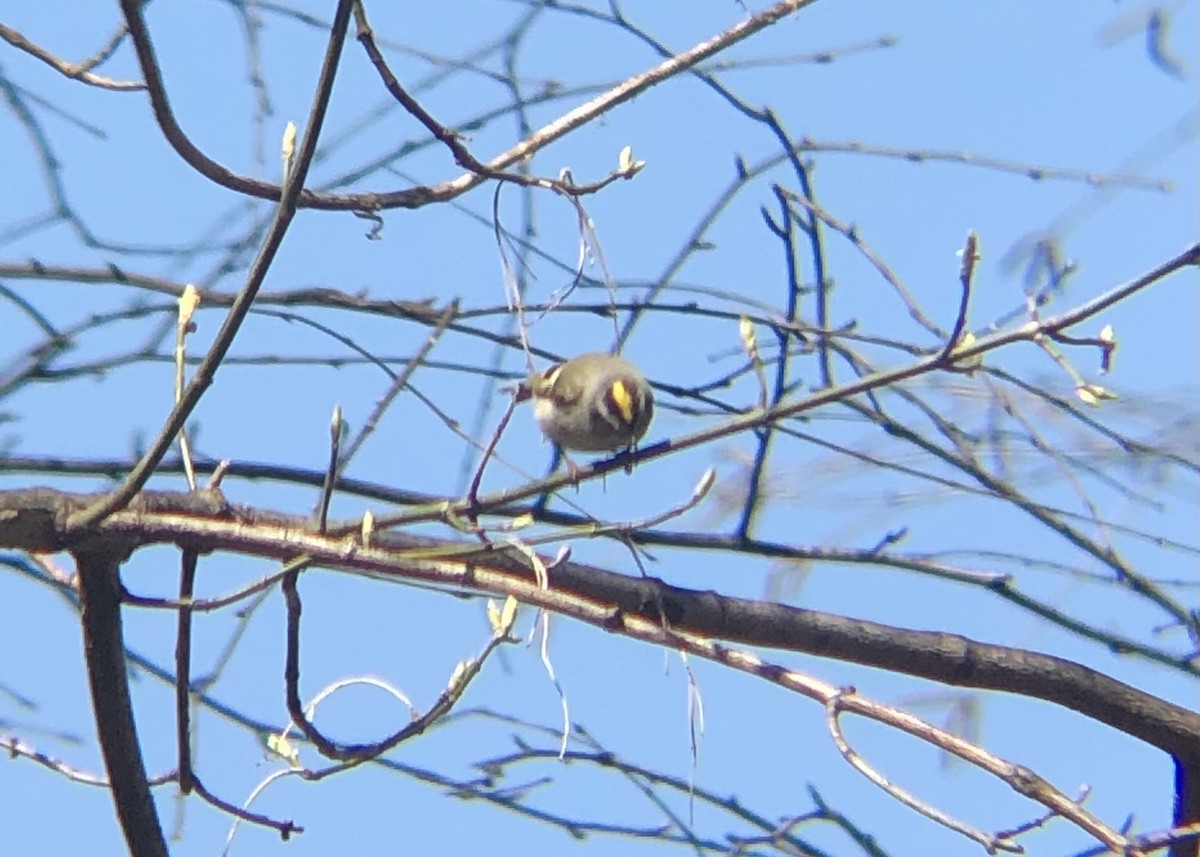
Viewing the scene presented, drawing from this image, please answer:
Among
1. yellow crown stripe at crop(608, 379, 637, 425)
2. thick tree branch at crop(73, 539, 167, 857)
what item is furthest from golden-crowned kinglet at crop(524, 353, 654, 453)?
thick tree branch at crop(73, 539, 167, 857)

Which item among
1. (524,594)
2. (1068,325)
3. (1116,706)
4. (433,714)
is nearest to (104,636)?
A: (433,714)

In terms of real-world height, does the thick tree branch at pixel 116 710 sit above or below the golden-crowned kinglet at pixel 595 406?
below

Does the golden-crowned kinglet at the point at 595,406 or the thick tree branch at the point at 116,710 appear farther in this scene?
the golden-crowned kinglet at the point at 595,406

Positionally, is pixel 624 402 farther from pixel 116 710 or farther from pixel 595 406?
pixel 116 710

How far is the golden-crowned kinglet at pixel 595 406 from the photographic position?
3.80 meters

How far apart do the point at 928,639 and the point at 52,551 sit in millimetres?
1183

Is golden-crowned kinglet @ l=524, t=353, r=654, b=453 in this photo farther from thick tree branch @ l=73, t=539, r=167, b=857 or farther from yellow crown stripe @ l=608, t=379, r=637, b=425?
thick tree branch @ l=73, t=539, r=167, b=857

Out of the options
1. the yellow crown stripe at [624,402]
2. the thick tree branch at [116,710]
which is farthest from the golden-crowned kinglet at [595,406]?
the thick tree branch at [116,710]

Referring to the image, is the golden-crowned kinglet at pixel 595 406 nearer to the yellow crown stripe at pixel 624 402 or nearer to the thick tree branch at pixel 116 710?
the yellow crown stripe at pixel 624 402

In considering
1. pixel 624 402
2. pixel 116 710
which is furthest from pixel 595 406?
pixel 116 710

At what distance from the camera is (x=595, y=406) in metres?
3.96

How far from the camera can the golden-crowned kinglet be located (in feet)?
12.5

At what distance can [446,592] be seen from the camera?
71.9 inches

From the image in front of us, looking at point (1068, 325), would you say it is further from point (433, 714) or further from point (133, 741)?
point (133, 741)
